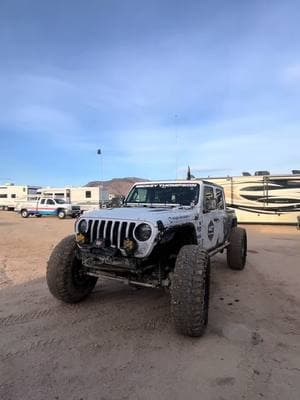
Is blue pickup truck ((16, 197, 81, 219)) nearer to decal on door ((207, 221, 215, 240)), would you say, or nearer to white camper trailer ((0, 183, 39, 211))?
white camper trailer ((0, 183, 39, 211))

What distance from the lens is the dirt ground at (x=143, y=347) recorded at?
11.1 feet

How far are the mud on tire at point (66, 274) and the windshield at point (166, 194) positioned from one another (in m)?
→ 1.76

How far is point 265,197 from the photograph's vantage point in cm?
2286

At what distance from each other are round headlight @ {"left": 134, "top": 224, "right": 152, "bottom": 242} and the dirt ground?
1184 mm

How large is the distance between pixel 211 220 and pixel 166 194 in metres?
0.96

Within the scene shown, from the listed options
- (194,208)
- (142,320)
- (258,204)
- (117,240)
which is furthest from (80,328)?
(258,204)

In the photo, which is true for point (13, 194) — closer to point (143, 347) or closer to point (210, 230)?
point (210, 230)

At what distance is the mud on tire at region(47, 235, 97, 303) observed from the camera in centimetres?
554

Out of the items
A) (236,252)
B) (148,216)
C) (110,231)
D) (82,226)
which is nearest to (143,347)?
(110,231)

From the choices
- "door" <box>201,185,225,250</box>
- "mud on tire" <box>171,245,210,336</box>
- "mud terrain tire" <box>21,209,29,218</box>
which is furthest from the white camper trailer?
"mud on tire" <box>171,245,210,336</box>

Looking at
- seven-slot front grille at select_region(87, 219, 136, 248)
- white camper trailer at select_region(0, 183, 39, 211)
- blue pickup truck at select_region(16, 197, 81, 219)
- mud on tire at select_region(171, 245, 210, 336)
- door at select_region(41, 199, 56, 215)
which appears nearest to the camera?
mud on tire at select_region(171, 245, 210, 336)

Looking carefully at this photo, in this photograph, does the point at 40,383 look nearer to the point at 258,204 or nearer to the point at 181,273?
the point at 181,273

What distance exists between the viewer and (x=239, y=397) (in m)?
3.24

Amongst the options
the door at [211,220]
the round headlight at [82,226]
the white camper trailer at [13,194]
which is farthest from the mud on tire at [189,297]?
the white camper trailer at [13,194]
